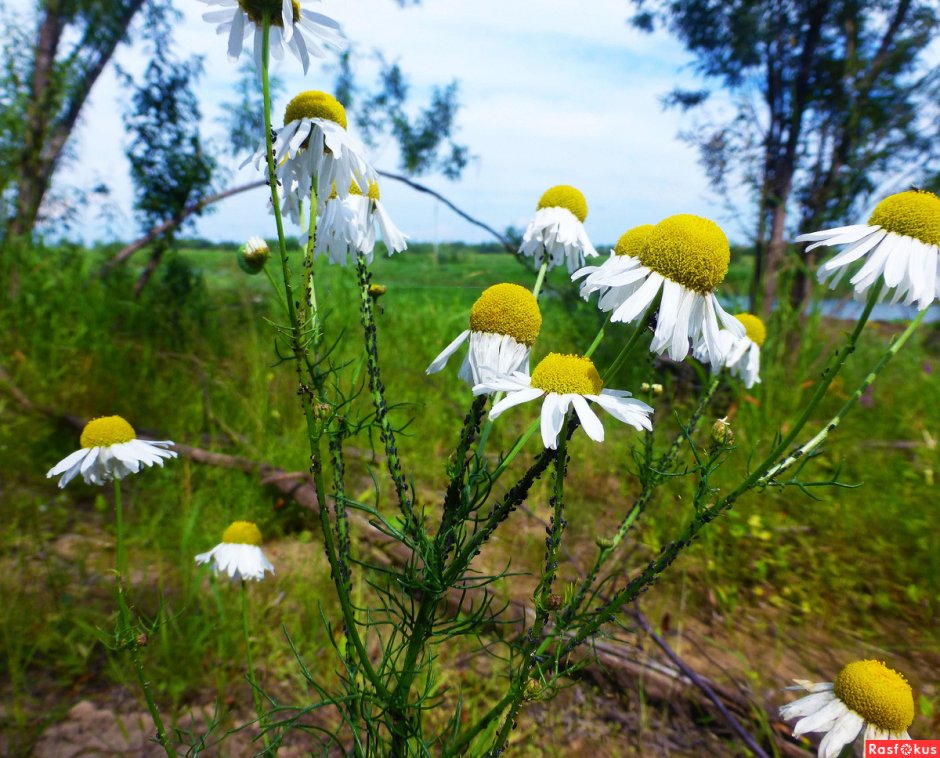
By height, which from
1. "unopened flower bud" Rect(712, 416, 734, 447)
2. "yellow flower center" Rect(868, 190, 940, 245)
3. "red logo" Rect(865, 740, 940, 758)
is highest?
"yellow flower center" Rect(868, 190, 940, 245)

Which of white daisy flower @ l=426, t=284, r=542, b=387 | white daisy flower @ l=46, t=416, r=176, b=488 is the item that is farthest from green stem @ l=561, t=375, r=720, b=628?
white daisy flower @ l=46, t=416, r=176, b=488

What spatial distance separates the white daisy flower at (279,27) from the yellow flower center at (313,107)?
0.07 meters

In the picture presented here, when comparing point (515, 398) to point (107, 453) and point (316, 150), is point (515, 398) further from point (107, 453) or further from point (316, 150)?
point (107, 453)

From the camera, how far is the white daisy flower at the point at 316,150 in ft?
2.88

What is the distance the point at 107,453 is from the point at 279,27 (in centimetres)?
79

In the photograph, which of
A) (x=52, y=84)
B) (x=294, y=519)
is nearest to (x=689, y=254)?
(x=294, y=519)

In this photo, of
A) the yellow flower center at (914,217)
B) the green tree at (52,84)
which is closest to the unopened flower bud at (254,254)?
the yellow flower center at (914,217)

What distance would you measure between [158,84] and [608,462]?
11.2 ft

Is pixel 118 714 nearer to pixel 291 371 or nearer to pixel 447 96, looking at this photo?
pixel 291 371

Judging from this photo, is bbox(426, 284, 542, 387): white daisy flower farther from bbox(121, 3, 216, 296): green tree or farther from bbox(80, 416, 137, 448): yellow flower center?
bbox(121, 3, 216, 296): green tree

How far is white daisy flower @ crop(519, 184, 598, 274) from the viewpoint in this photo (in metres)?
1.10

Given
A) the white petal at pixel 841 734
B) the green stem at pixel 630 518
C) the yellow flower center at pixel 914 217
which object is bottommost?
the white petal at pixel 841 734

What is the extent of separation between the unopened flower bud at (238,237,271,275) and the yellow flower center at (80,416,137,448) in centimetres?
39

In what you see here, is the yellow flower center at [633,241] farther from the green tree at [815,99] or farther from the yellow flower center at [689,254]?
the green tree at [815,99]
